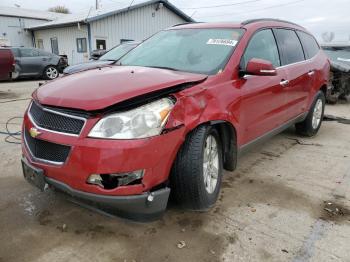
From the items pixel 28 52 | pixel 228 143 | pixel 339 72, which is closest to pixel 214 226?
pixel 228 143

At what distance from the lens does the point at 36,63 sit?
15695 mm

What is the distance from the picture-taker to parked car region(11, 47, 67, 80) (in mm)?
15336

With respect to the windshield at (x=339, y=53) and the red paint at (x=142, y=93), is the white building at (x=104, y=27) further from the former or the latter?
the red paint at (x=142, y=93)

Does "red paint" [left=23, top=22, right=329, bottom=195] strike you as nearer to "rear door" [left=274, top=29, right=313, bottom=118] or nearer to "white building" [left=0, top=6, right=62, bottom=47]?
"rear door" [left=274, top=29, right=313, bottom=118]

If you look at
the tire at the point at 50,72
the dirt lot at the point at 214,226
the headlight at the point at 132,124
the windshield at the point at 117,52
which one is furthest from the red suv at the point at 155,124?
the tire at the point at 50,72

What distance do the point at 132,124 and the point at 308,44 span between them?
13.8 ft

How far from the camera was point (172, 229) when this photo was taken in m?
2.98

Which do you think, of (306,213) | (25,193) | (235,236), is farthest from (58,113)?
(306,213)

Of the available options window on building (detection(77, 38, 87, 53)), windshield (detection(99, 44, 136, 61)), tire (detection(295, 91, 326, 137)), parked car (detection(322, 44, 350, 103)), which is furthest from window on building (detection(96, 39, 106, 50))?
tire (detection(295, 91, 326, 137))

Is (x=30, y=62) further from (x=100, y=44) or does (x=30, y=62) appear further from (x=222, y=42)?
(x=222, y=42)

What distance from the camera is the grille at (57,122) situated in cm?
255

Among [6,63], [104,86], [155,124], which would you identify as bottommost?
[6,63]

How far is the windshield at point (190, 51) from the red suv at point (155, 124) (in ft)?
0.04

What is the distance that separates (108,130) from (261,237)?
4.81ft
